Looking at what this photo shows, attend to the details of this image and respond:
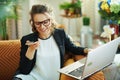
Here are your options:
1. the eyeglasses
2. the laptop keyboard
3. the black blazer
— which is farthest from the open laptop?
the eyeglasses

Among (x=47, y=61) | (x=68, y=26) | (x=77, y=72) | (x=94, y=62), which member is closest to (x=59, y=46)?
(x=47, y=61)

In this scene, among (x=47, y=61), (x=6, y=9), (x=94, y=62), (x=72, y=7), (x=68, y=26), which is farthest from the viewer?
(x=68, y=26)

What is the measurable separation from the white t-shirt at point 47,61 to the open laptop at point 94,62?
17cm

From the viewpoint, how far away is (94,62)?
1.51 m

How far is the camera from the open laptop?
1.44 m

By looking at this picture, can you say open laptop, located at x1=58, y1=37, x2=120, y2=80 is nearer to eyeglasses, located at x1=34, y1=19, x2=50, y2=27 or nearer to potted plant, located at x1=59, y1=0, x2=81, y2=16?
eyeglasses, located at x1=34, y1=19, x2=50, y2=27

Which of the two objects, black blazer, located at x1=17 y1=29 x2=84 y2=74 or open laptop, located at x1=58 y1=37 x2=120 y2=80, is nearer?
open laptop, located at x1=58 y1=37 x2=120 y2=80

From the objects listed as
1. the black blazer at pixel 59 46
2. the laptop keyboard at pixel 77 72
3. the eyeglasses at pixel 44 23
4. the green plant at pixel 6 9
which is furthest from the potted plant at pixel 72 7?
the laptop keyboard at pixel 77 72

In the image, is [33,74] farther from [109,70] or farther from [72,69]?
[109,70]

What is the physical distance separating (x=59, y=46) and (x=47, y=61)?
0.15 m

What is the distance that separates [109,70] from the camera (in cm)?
184

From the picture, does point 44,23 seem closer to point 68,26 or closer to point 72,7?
point 72,7

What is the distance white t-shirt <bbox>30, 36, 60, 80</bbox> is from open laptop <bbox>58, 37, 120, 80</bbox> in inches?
6.7

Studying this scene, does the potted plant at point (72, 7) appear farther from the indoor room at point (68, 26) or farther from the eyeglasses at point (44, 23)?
the eyeglasses at point (44, 23)
